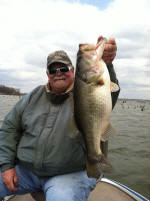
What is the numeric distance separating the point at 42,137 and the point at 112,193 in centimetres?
204

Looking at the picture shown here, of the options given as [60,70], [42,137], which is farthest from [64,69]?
[42,137]

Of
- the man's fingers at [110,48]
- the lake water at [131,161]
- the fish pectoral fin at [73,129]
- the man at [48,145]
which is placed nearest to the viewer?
the man's fingers at [110,48]

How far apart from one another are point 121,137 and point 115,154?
410 centimetres

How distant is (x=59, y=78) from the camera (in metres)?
3.62

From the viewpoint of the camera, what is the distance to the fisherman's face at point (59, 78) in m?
3.63

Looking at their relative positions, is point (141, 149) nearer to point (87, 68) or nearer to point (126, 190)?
point (126, 190)

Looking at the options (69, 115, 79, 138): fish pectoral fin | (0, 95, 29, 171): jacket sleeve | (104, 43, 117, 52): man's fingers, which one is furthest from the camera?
(0, 95, 29, 171): jacket sleeve

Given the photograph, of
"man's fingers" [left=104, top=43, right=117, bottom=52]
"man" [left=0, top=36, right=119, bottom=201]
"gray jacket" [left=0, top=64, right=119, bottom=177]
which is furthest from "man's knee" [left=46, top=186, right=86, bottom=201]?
"man's fingers" [left=104, top=43, right=117, bottom=52]

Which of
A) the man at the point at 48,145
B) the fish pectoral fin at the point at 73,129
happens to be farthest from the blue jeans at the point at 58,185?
the fish pectoral fin at the point at 73,129

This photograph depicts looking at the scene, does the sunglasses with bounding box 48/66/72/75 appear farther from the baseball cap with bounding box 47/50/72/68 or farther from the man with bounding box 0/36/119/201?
the baseball cap with bounding box 47/50/72/68

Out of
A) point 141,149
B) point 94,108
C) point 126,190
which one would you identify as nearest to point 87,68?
point 94,108

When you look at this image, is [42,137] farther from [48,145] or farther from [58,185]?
[58,185]

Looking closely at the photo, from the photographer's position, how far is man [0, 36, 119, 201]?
311cm

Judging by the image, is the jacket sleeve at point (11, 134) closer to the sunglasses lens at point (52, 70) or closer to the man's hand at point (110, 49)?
the sunglasses lens at point (52, 70)
